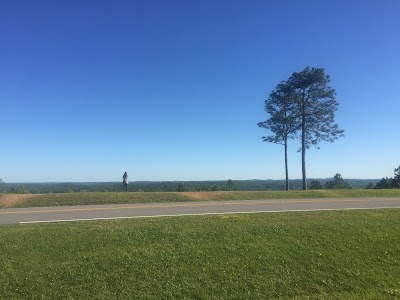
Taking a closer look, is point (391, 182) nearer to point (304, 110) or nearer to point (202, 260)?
point (304, 110)

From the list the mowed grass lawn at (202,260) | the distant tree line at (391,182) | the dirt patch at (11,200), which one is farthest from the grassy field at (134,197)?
the distant tree line at (391,182)

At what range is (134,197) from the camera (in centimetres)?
1855

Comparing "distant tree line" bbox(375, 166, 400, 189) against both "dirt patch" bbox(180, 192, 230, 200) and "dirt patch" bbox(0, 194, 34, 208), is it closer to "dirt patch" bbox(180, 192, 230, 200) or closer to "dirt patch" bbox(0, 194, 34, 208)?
"dirt patch" bbox(180, 192, 230, 200)

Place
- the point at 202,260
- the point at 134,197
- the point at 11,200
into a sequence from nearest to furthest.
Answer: the point at 202,260, the point at 11,200, the point at 134,197

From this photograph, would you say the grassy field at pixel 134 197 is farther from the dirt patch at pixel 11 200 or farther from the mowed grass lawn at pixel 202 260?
the mowed grass lawn at pixel 202 260

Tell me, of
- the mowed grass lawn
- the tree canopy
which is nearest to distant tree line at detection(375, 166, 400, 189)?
the tree canopy

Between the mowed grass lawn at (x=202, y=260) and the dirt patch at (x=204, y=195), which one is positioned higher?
the dirt patch at (x=204, y=195)

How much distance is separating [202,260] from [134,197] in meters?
11.2

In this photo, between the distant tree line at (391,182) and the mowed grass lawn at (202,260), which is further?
the distant tree line at (391,182)

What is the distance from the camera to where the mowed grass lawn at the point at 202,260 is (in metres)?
6.69

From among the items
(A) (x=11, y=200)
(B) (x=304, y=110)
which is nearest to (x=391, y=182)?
(B) (x=304, y=110)

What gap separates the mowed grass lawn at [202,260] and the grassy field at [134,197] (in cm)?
675

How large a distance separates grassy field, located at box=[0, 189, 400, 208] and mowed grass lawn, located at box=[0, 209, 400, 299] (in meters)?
6.75

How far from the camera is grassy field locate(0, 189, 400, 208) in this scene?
17.2 meters
